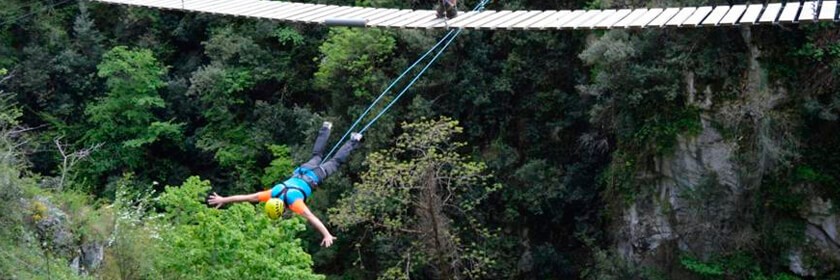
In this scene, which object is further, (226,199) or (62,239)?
(62,239)

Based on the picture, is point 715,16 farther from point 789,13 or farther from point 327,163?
point 327,163

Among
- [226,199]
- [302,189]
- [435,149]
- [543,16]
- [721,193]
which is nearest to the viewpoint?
[226,199]

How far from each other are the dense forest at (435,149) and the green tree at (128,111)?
62mm

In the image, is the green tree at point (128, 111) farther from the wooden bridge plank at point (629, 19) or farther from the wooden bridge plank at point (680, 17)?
the wooden bridge plank at point (680, 17)

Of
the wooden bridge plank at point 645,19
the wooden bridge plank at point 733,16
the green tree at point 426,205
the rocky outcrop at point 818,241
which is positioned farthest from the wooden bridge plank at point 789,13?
the green tree at point 426,205

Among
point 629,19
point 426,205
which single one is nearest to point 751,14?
point 629,19

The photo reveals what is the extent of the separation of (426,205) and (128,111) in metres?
8.90

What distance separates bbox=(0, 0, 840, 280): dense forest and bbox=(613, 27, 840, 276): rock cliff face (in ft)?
0.09

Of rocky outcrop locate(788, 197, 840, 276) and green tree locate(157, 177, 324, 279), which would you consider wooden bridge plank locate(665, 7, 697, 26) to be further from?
green tree locate(157, 177, 324, 279)

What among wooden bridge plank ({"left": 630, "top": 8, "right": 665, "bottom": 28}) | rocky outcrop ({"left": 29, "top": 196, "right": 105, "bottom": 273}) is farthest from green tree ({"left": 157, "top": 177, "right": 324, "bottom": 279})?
wooden bridge plank ({"left": 630, "top": 8, "right": 665, "bottom": 28})

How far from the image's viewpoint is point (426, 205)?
1471 centimetres

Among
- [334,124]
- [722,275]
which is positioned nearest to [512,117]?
[334,124]

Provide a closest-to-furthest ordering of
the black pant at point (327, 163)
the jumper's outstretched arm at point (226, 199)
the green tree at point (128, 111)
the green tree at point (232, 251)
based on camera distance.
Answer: the jumper's outstretched arm at point (226, 199) → the black pant at point (327, 163) → the green tree at point (232, 251) → the green tree at point (128, 111)

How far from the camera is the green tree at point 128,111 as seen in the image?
68.1ft
